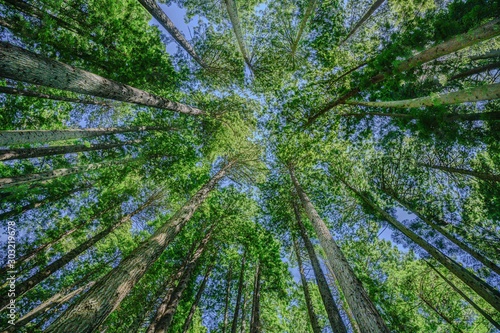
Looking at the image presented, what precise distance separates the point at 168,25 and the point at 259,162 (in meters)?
8.99

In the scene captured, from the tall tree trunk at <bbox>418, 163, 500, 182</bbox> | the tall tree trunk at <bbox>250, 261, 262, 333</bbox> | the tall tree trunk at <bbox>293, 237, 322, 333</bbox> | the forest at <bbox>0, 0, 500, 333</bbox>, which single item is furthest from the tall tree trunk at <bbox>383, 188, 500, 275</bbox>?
the tall tree trunk at <bbox>250, 261, 262, 333</bbox>

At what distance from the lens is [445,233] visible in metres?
7.46

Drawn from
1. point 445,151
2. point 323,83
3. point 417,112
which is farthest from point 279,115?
point 445,151

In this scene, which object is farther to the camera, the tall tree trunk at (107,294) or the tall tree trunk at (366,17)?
the tall tree trunk at (366,17)

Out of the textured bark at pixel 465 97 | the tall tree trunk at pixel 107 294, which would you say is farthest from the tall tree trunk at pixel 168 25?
the textured bark at pixel 465 97

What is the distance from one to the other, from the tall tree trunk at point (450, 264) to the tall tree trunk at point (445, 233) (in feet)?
1.91

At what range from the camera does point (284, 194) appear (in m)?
11.8

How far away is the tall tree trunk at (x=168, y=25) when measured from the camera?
26.0 feet

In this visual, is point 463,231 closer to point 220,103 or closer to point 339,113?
point 339,113

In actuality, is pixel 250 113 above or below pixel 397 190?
above

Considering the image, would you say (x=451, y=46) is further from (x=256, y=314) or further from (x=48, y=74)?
(x=256, y=314)

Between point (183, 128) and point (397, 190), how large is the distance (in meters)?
10.4

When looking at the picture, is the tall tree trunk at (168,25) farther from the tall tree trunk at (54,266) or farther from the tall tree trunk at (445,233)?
the tall tree trunk at (445,233)

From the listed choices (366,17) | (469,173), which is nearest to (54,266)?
(469,173)
